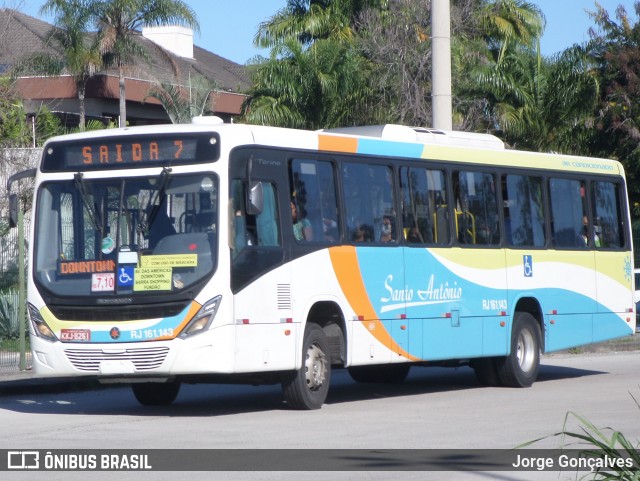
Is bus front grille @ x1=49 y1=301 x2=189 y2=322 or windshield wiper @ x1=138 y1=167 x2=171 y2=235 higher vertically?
windshield wiper @ x1=138 y1=167 x2=171 y2=235

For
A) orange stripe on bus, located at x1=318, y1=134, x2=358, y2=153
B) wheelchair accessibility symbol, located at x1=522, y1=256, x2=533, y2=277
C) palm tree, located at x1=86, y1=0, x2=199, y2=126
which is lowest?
wheelchair accessibility symbol, located at x1=522, y1=256, x2=533, y2=277

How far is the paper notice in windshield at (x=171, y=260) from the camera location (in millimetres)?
12820

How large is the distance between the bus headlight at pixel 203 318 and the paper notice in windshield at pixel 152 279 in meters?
0.44

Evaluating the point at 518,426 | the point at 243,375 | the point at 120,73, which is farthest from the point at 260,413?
the point at 120,73

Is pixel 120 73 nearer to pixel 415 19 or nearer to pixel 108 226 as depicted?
pixel 415 19

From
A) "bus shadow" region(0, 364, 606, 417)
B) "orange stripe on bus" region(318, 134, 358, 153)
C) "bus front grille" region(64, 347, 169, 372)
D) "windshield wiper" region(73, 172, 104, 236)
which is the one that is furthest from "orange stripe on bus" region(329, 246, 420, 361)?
"windshield wiper" region(73, 172, 104, 236)

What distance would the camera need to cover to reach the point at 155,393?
14883 mm

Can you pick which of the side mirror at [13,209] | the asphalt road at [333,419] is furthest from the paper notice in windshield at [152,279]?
the side mirror at [13,209]

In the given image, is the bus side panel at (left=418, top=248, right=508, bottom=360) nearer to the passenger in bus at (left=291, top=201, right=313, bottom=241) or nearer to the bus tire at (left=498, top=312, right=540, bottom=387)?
the bus tire at (left=498, top=312, right=540, bottom=387)

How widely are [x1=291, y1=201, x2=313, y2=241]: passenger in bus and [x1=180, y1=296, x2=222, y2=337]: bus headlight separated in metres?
1.50

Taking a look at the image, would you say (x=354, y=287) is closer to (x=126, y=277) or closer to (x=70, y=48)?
(x=126, y=277)

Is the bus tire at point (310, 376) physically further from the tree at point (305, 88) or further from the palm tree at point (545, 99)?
the palm tree at point (545, 99)

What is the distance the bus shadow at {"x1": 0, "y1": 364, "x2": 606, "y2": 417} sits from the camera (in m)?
→ 14.4

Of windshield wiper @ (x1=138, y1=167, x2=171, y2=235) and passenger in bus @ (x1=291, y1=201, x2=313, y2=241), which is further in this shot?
passenger in bus @ (x1=291, y1=201, x2=313, y2=241)
